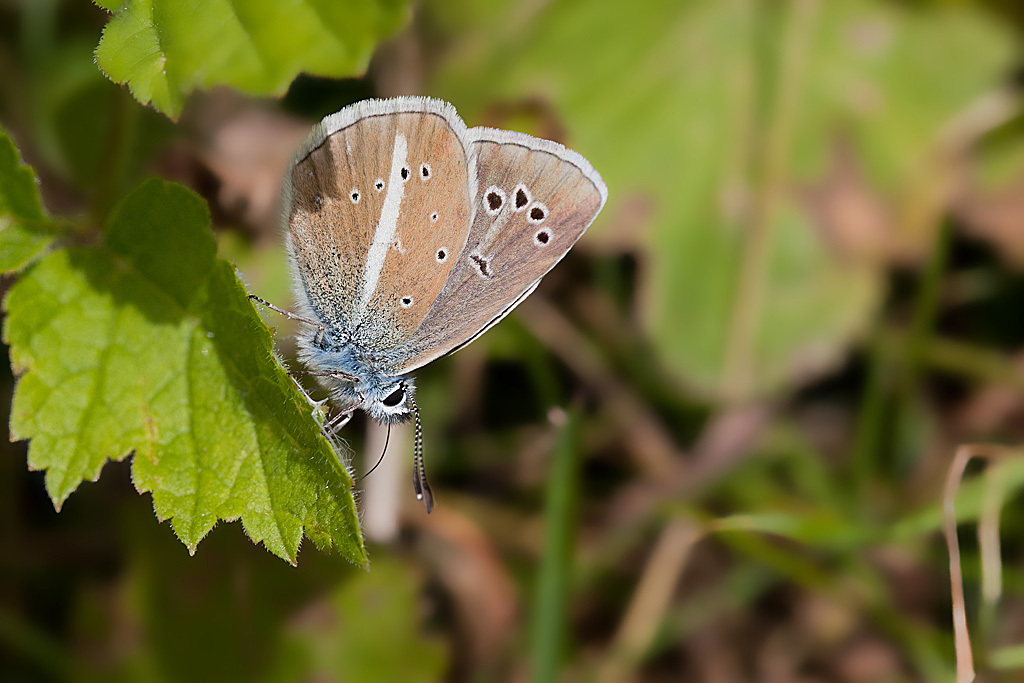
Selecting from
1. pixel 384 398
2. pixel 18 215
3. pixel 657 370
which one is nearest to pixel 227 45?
pixel 18 215

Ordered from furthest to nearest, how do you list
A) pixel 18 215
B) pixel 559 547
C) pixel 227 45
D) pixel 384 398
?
1. pixel 559 547
2. pixel 384 398
3. pixel 18 215
4. pixel 227 45

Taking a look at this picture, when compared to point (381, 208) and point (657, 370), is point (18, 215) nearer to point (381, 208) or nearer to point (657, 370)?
point (381, 208)

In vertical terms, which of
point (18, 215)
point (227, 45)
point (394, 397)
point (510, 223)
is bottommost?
point (394, 397)

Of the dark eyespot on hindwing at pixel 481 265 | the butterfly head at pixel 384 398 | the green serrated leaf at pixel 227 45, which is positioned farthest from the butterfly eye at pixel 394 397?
the green serrated leaf at pixel 227 45

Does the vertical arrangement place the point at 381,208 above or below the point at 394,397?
above

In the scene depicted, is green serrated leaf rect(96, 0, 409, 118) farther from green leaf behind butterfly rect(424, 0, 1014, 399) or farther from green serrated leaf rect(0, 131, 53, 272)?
green leaf behind butterfly rect(424, 0, 1014, 399)

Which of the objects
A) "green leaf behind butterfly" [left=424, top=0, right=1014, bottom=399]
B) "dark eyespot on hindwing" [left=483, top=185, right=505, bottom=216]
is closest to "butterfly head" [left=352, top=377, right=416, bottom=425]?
"dark eyespot on hindwing" [left=483, top=185, right=505, bottom=216]
